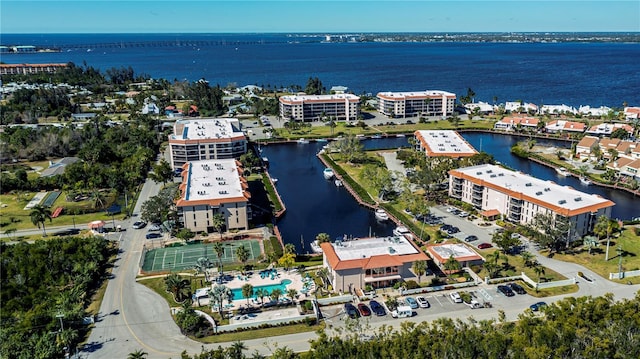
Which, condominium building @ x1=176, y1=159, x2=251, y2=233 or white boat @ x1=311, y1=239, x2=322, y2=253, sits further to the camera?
condominium building @ x1=176, y1=159, x2=251, y2=233

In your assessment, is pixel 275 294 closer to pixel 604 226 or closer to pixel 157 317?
pixel 157 317

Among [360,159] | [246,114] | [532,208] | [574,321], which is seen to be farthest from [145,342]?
[246,114]

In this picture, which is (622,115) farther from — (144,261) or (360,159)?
(144,261)

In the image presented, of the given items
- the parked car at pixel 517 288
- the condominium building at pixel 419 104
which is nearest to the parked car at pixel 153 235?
the parked car at pixel 517 288

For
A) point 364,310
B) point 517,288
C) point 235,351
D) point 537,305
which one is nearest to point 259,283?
point 364,310

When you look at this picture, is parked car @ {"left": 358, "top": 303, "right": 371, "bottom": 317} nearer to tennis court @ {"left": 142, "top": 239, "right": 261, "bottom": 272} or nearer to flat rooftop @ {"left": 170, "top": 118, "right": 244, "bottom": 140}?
tennis court @ {"left": 142, "top": 239, "right": 261, "bottom": 272}

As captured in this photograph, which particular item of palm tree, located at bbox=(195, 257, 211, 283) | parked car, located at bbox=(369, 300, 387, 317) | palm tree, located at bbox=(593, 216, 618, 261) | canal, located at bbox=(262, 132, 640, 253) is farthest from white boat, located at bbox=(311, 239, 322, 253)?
palm tree, located at bbox=(593, 216, 618, 261)
